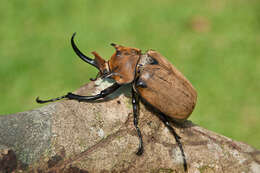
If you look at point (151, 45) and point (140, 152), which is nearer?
point (140, 152)

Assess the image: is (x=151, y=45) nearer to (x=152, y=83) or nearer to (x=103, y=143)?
(x=152, y=83)

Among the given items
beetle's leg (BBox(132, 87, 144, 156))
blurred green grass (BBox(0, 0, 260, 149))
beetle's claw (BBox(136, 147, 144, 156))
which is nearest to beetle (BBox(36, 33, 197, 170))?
beetle's leg (BBox(132, 87, 144, 156))

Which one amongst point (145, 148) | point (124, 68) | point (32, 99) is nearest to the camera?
point (145, 148)

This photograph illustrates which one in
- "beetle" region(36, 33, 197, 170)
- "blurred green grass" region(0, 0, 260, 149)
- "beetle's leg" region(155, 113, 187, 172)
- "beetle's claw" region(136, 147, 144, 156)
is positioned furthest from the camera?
"blurred green grass" region(0, 0, 260, 149)

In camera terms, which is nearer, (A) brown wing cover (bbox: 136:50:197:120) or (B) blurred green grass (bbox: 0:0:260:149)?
(A) brown wing cover (bbox: 136:50:197:120)

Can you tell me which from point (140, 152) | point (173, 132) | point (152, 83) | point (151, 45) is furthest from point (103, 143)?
point (151, 45)

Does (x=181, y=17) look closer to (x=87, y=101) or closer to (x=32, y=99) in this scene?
(x=32, y=99)

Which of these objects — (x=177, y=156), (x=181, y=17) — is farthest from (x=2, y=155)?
(x=181, y=17)

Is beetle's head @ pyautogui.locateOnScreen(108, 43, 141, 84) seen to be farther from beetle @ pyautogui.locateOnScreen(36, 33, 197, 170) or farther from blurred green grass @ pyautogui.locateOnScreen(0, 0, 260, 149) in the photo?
blurred green grass @ pyautogui.locateOnScreen(0, 0, 260, 149)
